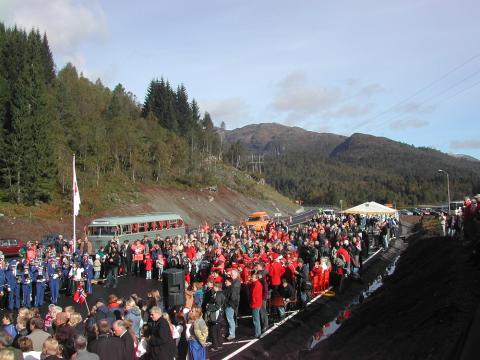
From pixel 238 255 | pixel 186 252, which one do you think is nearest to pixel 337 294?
pixel 238 255

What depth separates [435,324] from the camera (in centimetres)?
1096

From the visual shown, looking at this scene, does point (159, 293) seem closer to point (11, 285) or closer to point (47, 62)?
point (11, 285)

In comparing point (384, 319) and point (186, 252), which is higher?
point (186, 252)

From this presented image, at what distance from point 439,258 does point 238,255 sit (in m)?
8.49

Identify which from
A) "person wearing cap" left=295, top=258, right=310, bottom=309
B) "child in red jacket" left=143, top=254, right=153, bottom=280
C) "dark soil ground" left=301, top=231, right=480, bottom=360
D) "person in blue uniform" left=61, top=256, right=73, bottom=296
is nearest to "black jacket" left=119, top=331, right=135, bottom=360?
"dark soil ground" left=301, top=231, right=480, bottom=360

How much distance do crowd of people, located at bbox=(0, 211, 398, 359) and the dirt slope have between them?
15.3 meters

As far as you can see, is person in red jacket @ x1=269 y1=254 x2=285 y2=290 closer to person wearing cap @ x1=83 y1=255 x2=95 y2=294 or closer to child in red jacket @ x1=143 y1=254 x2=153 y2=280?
person wearing cap @ x1=83 y1=255 x2=95 y2=294

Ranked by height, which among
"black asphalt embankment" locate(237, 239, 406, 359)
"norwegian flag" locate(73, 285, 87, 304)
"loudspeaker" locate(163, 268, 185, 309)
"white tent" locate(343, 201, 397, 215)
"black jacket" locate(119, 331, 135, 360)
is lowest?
"black asphalt embankment" locate(237, 239, 406, 359)

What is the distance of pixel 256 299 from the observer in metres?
12.9

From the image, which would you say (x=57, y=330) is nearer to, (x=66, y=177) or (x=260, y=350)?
(x=260, y=350)

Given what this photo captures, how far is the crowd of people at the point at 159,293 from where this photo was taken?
7668mm

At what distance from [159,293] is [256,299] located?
3595 mm

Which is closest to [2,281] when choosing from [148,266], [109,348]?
[148,266]

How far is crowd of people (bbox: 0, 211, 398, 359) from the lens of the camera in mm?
7668
